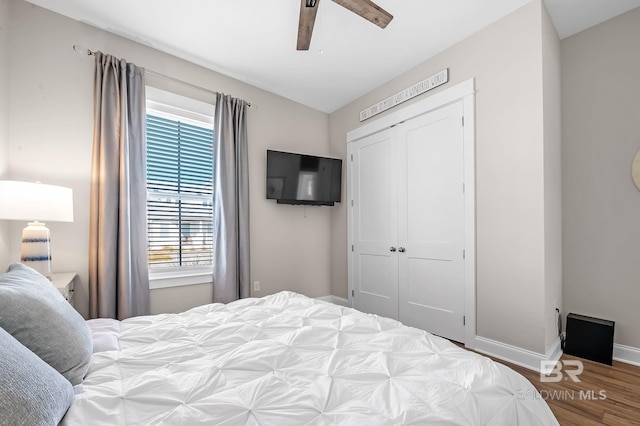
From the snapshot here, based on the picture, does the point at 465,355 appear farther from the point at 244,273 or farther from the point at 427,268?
the point at 244,273

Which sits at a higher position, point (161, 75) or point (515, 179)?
point (161, 75)

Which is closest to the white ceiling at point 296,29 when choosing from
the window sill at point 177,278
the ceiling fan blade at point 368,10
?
the ceiling fan blade at point 368,10

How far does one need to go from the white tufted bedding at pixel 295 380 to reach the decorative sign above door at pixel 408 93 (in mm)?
2432

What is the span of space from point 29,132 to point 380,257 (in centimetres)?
336

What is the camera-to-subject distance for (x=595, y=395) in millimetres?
1872

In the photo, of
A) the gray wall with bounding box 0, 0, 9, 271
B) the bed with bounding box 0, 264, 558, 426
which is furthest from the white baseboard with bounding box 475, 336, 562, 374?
the gray wall with bounding box 0, 0, 9, 271

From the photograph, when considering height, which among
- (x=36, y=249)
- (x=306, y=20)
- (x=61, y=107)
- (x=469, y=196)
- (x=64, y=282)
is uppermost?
(x=306, y=20)

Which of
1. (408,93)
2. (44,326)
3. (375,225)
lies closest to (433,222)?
(375,225)

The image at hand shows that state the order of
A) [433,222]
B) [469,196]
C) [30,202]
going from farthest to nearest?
[433,222] < [469,196] < [30,202]

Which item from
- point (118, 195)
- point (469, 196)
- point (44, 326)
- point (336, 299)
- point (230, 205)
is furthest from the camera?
point (336, 299)

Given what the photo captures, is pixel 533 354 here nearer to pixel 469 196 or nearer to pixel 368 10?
pixel 469 196

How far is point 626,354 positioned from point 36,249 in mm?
4289

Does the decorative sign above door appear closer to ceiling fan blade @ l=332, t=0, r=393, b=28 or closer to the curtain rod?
ceiling fan blade @ l=332, t=0, r=393, b=28

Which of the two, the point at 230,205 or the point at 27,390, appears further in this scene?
the point at 230,205
